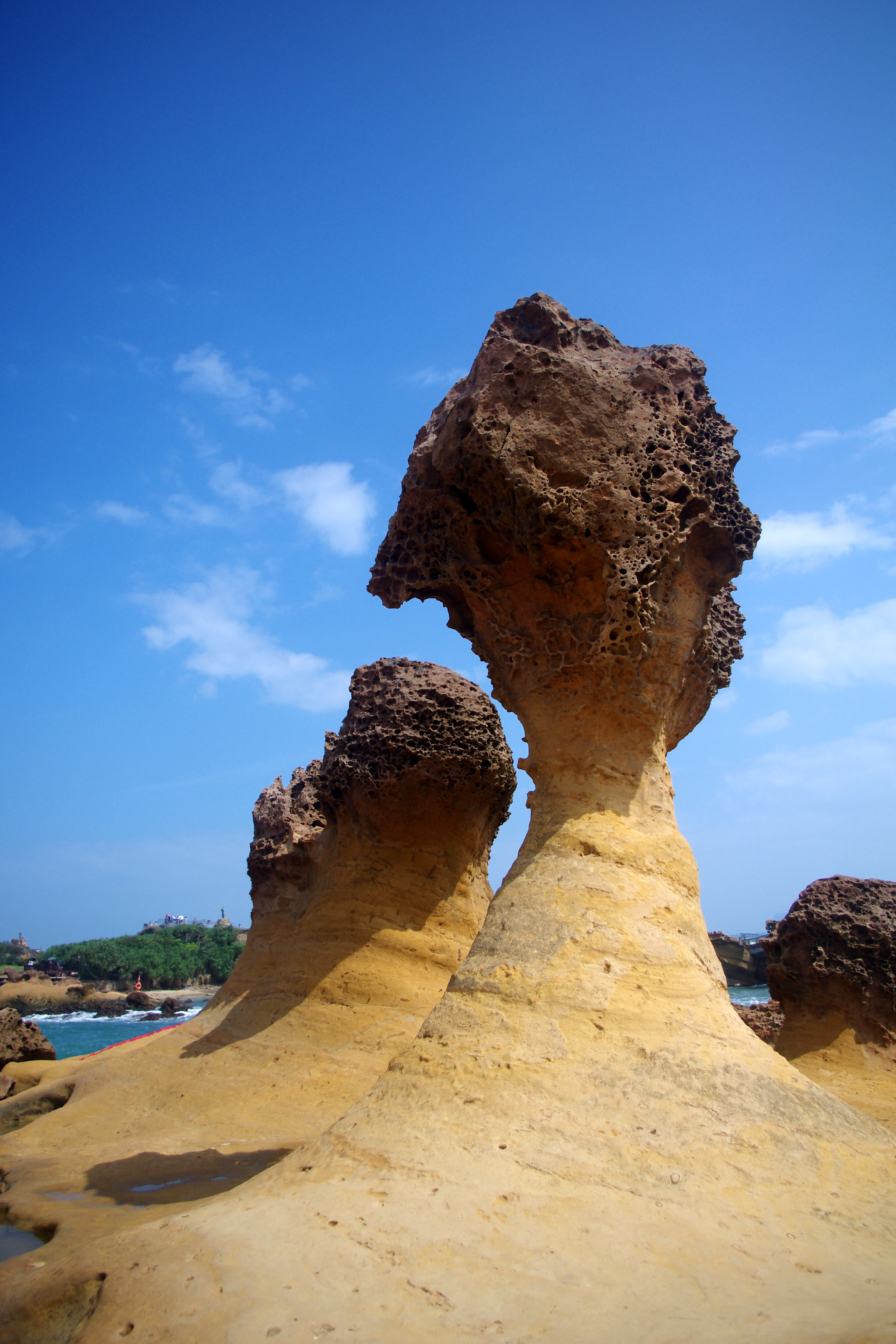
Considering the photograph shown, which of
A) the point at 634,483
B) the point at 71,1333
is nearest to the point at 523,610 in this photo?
the point at 634,483

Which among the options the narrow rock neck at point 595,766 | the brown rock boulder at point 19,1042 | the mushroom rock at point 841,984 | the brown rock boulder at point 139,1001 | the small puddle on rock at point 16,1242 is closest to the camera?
the small puddle on rock at point 16,1242

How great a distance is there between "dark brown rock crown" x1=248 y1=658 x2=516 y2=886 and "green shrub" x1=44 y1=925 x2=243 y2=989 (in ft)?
123

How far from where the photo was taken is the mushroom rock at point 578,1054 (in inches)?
93.5

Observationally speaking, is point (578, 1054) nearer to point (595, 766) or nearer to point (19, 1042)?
point (595, 766)

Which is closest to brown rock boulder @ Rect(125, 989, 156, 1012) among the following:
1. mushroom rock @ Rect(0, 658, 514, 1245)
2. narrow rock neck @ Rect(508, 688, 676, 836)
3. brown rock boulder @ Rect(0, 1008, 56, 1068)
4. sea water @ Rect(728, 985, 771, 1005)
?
sea water @ Rect(728, 985, 771, 1005)

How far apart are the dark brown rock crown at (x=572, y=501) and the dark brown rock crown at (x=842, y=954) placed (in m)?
4.11

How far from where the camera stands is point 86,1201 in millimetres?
4824

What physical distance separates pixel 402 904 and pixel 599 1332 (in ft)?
18.3

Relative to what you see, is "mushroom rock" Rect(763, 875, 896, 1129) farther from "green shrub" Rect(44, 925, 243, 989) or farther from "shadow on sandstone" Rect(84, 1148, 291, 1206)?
"green shrub" Rect(44, 925, 243, 989)

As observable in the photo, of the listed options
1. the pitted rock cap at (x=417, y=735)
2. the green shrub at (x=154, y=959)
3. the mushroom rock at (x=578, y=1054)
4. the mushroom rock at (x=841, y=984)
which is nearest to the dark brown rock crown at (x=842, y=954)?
the mushroom rock at (x=841, y=984)

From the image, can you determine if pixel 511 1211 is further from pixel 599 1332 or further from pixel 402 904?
pixel 402 904

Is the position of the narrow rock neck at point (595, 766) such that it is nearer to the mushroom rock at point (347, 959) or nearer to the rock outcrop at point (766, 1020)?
the mushroom rock at point (347, 959)

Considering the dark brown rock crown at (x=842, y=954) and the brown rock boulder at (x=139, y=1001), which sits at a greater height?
the dark brown rock crown at (x=842, y=954)

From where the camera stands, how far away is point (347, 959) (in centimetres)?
744
